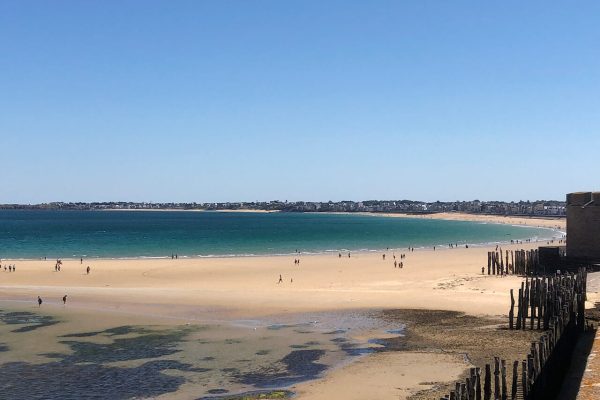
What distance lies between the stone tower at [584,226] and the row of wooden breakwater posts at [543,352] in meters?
11.0

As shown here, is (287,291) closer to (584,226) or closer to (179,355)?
(179,355)

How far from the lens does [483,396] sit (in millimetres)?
14797

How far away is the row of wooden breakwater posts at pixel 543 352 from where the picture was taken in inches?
530

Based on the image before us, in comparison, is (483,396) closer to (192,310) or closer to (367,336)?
(367,336)

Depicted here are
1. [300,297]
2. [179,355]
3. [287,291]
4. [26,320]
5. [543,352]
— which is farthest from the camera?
[287,291]

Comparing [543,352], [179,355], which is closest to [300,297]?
[179,355]

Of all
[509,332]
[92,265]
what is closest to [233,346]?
[509,332]

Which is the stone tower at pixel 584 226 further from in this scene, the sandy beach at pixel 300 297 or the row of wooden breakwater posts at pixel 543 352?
the row of wooden breakwater posts at pixel 543 352

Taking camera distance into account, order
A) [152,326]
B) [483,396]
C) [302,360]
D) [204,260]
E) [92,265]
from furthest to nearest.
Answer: [204,260] < [92,265] < [152,326] < [302,360] < [483,396]

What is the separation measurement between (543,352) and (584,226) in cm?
A: 2281

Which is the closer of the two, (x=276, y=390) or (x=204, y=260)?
(x=276, y=390)

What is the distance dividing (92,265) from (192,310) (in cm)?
2775

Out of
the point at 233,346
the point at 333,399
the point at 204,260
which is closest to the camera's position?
the point at 333,399

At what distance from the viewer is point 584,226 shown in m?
35.3
